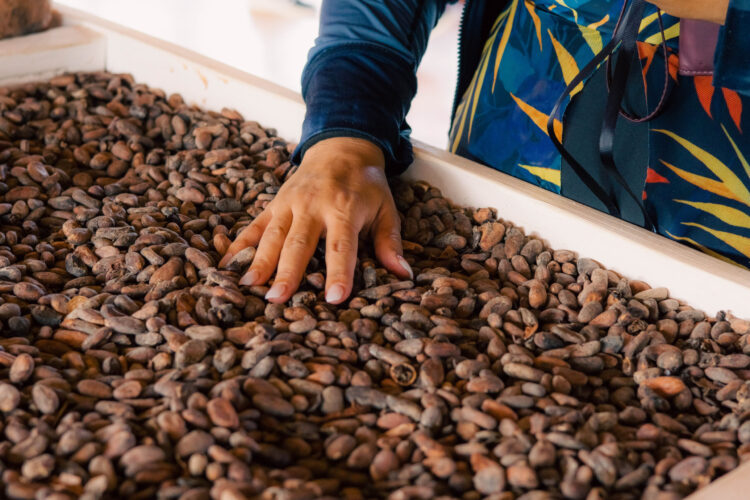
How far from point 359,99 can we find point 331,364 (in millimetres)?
553

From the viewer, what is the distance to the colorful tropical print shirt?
1052 mm

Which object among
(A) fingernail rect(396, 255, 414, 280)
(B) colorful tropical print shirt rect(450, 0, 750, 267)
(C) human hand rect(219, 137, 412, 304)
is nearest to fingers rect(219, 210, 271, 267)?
(C) human hand rect(219, 137, 412, 304)

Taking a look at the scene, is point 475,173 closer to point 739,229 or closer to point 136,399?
point 739,229

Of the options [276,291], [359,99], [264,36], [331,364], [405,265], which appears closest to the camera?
[331,364]

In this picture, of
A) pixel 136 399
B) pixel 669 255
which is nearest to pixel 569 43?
pixel 669 255

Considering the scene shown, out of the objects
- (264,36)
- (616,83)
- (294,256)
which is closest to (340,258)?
(294,256)

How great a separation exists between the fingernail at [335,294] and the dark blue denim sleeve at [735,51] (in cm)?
54

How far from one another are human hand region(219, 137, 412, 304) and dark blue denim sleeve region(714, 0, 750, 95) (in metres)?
0.47

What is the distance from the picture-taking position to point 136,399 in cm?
74

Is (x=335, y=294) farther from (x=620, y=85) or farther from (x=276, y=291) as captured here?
Answer: (x=620, y=85)

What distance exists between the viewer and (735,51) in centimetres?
84

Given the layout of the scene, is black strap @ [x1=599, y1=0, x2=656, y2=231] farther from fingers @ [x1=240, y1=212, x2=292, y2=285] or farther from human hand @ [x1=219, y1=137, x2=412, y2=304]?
fingers @ [x1=240, y1=212, x2=292, y2=285]

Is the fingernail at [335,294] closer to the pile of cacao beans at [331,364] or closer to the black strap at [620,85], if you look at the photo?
the pile of cacao beans at [331,364]

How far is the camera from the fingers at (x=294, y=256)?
0.92m
